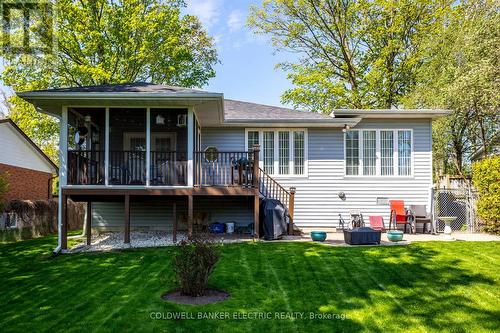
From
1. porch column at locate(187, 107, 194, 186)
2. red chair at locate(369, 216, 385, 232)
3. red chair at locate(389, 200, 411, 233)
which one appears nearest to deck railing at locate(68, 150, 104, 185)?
porch column at locate(187, 107, 194, 186)

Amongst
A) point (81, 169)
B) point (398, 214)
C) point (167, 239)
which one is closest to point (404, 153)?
point (398, 214)

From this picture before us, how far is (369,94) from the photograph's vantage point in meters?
24.0

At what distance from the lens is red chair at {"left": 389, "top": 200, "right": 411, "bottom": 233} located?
12227mm

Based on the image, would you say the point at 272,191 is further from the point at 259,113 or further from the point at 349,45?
the point at 349,45

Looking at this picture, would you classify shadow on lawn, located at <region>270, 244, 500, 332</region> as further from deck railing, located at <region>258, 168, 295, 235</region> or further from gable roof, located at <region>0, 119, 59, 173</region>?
gable roof, located at <region>0, 119, 59, 173</region>

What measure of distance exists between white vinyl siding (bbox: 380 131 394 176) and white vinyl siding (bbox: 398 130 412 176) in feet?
0.82

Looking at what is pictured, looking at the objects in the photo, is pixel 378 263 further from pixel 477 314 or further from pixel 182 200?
pixel 182 200

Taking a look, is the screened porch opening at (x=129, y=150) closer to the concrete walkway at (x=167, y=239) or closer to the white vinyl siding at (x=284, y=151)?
the concrete walkway at (x=167, y=239)

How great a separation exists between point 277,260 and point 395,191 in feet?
20.8

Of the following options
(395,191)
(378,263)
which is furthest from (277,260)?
(395,191)

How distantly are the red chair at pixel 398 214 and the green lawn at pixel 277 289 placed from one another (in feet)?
9.41

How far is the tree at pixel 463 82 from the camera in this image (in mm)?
16875

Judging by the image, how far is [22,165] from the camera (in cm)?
1780

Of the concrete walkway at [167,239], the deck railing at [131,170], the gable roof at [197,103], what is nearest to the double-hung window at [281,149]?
the gable roof at [197,103]
